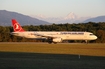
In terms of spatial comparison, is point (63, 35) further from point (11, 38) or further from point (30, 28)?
point (30, 28)

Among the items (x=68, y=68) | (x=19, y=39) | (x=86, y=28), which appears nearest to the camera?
(x=68, y=68)

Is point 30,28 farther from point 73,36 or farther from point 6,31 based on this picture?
point 73,36

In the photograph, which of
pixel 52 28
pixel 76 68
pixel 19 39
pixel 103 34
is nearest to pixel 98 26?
pixel 52 28

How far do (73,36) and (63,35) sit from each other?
2.68 metres

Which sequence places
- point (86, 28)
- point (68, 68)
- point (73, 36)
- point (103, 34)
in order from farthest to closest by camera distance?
point (86, 28) < point (103, 34) < point (73, 36) < point (68, 68)

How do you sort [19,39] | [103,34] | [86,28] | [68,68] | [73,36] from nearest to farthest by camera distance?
[68,68] → [73,36] → [103,34] → [19,39] → [86,28]

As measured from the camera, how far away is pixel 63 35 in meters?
84.1

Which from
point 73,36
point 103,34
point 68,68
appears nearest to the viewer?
point 68,68

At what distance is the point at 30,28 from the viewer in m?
121

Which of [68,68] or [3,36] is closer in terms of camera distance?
[68,68]

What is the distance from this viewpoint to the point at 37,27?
124m

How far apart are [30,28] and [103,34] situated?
115 ft

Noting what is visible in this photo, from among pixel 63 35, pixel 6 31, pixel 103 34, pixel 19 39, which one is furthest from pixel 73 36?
pixel 6 31

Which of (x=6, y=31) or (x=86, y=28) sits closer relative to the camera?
(x=6, y=31)
